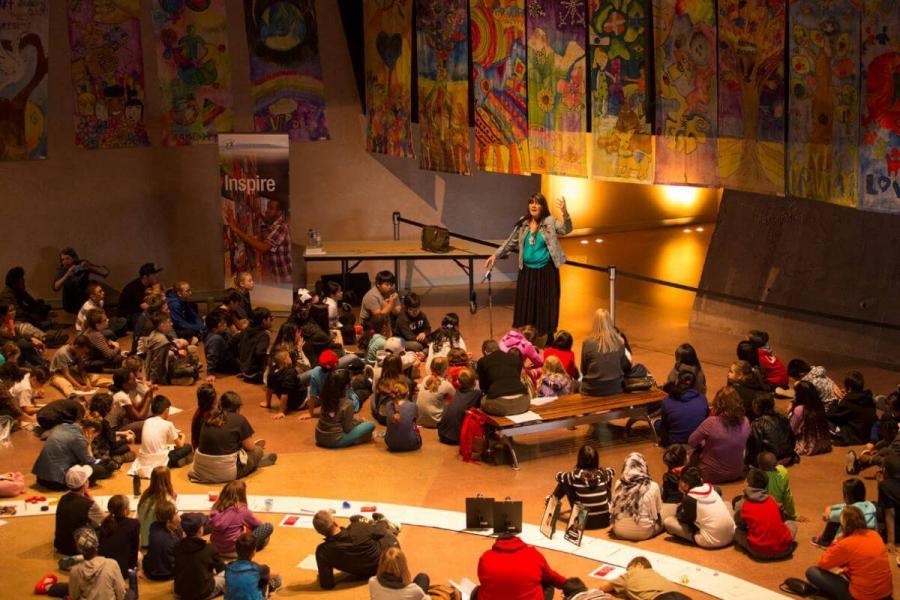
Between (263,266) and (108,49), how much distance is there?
445cm

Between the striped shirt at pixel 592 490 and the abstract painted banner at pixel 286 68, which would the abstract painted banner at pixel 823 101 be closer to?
the striped shirt at pixel 592 490

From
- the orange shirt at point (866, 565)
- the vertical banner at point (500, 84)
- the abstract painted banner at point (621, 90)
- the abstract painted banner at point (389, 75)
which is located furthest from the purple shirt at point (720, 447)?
the abstract painted banner at point (389, 75)

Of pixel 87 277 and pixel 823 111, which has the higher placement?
pixel 823 111

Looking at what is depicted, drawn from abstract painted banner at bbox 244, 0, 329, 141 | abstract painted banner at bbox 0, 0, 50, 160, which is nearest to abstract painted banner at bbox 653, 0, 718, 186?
abstract painted banner at bbox 244, 0, 329, 141

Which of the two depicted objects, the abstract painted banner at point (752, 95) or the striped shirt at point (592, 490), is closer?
the striped shirt at point (592, 490)

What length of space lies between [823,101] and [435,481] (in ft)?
16.6

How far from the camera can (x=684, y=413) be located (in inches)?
419

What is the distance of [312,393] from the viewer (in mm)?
12164

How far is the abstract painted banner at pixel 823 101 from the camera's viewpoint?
1079 centimetres

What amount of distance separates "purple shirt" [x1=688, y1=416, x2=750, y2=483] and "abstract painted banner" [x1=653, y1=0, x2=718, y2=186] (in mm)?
3413

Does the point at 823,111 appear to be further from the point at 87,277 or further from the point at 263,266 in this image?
the point at 87,277

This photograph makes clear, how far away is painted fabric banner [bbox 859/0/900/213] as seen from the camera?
33.8 feet

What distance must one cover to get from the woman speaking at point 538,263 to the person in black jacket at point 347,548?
5729mm

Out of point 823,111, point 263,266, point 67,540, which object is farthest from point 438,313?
point 67,540
